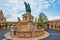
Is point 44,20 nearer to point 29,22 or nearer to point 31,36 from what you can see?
point 29,22

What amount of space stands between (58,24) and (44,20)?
2939mm

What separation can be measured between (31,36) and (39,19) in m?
15.6

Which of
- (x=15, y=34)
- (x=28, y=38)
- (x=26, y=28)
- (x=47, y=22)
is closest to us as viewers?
(x=28, y=38)

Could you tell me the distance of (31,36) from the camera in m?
13.0

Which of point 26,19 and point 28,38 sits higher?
point 26,19

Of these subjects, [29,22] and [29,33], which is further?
[29,22]

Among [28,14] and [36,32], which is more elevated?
[28,14]

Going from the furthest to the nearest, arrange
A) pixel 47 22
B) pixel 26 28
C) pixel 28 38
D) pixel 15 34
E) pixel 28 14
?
1. pixel 47 22
2. pixel 28 14
3. pixel 26 28
4. pixel 15 34
5. pixel 28 38

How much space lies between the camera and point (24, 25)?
50.5 ft

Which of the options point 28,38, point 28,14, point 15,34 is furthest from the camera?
point 28,14

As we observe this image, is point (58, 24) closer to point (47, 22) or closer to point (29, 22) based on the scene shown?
point (47, 22)

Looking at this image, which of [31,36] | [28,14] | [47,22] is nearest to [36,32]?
[31,36]

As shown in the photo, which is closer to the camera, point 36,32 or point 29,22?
point 36,32

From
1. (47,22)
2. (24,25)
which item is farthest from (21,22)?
(47,22)
